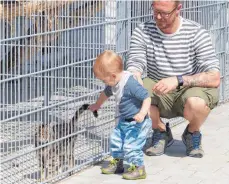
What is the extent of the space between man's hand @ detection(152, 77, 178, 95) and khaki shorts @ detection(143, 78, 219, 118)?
290 mm

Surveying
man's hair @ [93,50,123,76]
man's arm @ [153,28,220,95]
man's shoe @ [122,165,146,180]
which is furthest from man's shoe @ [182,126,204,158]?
man's hair @ [93,50,123,76]

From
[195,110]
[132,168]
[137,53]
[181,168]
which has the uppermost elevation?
[137,53]

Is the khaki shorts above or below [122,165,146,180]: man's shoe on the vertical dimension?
above

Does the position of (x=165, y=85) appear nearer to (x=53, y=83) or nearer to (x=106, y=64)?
(x=106, y=64)

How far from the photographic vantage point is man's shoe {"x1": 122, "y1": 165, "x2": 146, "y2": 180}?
258 inches

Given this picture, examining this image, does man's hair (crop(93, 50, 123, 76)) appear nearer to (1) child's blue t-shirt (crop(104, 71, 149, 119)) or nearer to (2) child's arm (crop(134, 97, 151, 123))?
(1) child's blue t-shirt (crop(104, 71, 149, 119))

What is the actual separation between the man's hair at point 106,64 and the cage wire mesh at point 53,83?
0.27 m

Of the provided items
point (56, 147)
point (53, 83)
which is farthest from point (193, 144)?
point (53, 83)

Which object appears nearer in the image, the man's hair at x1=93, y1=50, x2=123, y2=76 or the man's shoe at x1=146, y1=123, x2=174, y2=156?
the man's hair at x1=93, y1=50, x2=123, y2=76

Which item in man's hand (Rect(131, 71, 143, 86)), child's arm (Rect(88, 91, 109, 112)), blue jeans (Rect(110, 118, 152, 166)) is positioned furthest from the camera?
man's hand (Rect(131, 71, 143, 86))

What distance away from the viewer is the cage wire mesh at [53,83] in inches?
234

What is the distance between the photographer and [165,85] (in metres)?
6.83

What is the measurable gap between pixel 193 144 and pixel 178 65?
2.37ft

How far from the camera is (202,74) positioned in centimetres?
712
